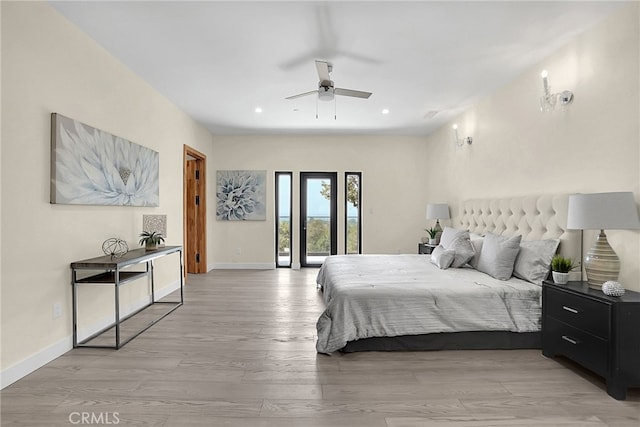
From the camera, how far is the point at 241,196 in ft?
21.3

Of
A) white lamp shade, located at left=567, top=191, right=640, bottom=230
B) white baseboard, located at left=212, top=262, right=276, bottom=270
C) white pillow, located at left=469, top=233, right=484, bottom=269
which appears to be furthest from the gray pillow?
white baseboard, located at left=212, top=262, right=276, bottom=270

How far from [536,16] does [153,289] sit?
15.4ft

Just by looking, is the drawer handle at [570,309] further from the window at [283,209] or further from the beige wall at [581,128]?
the window at [283,209]

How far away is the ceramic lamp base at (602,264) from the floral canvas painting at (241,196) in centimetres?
513

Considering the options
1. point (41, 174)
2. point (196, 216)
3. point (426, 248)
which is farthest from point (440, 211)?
point (41, 174)

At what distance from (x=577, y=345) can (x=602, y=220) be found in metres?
0.87

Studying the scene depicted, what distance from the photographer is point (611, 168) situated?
2473mm

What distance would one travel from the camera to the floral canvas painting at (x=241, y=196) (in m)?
6.49

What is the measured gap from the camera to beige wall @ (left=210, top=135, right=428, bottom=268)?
6.52 metres

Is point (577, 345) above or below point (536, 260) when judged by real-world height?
below

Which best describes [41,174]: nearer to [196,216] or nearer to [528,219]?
[196,216]

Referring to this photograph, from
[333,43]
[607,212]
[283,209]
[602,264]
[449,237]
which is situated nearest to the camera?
[607,212]

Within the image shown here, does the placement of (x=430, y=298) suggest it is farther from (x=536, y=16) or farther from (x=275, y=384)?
(x=536, y=16)

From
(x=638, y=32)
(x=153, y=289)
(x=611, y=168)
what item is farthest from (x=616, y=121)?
(x=153, y=289)
